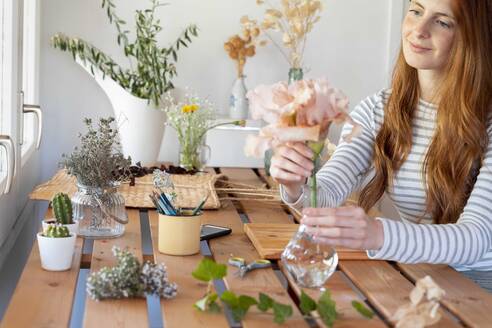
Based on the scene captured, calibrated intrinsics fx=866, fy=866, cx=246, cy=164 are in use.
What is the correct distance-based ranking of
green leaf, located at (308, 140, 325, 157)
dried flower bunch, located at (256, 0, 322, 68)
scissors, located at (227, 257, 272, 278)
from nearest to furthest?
1. green leaf, located at (308, 140, 325, 157)
2. scissors, located at (227, 257, 272, 278)
3. dried flower bunch, located at (256, 0, 322, 68)

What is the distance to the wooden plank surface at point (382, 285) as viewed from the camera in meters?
1.66

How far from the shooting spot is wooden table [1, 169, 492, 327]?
1518 millimetres

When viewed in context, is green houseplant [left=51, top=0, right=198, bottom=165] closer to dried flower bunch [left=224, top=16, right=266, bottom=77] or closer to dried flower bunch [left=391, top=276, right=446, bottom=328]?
dried flower bunch [left=224, top=16, right=266, bottom=77]

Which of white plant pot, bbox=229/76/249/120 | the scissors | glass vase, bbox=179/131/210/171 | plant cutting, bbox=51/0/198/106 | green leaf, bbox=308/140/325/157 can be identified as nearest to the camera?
green leaf, bbox=308/140/325/157


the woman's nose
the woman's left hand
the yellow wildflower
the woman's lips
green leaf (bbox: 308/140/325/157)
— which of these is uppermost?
the woman's nose

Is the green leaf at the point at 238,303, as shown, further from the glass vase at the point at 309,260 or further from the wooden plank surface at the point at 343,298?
the glass vase at the point at 309,260

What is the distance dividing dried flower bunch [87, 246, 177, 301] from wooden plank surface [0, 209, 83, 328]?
0.06 metres

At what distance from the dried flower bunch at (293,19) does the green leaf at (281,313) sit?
2.74 metres

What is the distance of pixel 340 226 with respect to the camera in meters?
1.79

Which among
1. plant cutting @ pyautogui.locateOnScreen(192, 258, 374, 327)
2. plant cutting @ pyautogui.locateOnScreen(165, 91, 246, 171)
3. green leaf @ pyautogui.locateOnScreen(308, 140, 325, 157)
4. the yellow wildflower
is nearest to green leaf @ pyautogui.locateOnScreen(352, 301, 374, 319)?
plant cutting @ pyautogui.locateOnScreen(192, 258, 374, 327)

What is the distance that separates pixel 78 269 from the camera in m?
1.84

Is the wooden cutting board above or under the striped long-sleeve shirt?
under

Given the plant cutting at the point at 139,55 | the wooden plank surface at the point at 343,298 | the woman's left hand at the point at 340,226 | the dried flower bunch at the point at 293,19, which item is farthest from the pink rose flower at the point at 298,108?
the dried flower bunch at the point at 293,19

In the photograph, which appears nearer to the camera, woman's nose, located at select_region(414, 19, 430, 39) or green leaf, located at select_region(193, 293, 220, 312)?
green leaf, located at select_region(193, 293, 220, 312)
